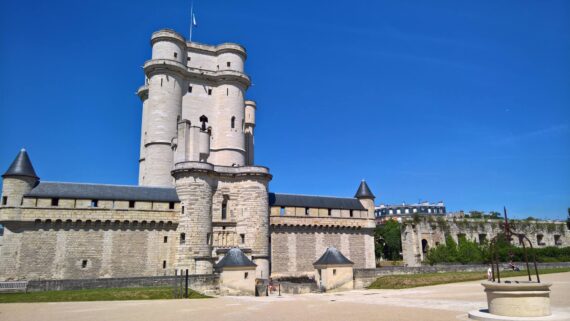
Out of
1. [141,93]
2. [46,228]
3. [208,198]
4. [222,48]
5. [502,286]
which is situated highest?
[222,48]

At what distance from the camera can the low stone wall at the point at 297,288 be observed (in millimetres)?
25312

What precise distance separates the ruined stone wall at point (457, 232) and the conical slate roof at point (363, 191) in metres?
6.89

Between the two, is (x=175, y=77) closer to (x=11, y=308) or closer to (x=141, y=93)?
(x=141, y=93)

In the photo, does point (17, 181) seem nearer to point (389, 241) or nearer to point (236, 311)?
point (236, 311)

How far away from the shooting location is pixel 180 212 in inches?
1140

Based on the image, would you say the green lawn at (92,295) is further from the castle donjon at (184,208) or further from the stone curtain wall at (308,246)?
the stone curtain wall at (308,246)

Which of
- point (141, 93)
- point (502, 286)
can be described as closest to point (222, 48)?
point (141, 93)

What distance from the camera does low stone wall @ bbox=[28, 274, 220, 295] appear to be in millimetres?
20125

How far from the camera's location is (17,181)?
25.8 metres

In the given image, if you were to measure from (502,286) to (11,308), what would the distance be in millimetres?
17258

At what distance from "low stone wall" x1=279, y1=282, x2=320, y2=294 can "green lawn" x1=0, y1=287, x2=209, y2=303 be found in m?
7.96

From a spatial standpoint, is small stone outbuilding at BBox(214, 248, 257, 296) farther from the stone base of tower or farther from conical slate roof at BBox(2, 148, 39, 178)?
conical slate roof at BBox(2, 148, 39, 178)

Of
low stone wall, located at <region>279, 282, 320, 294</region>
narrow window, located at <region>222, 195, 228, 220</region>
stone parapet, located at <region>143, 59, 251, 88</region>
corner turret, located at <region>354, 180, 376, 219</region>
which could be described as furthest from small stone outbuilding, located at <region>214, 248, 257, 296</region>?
stone parapet, located at <region>143, 59, 251, 88</region>

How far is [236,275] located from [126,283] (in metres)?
6.24
